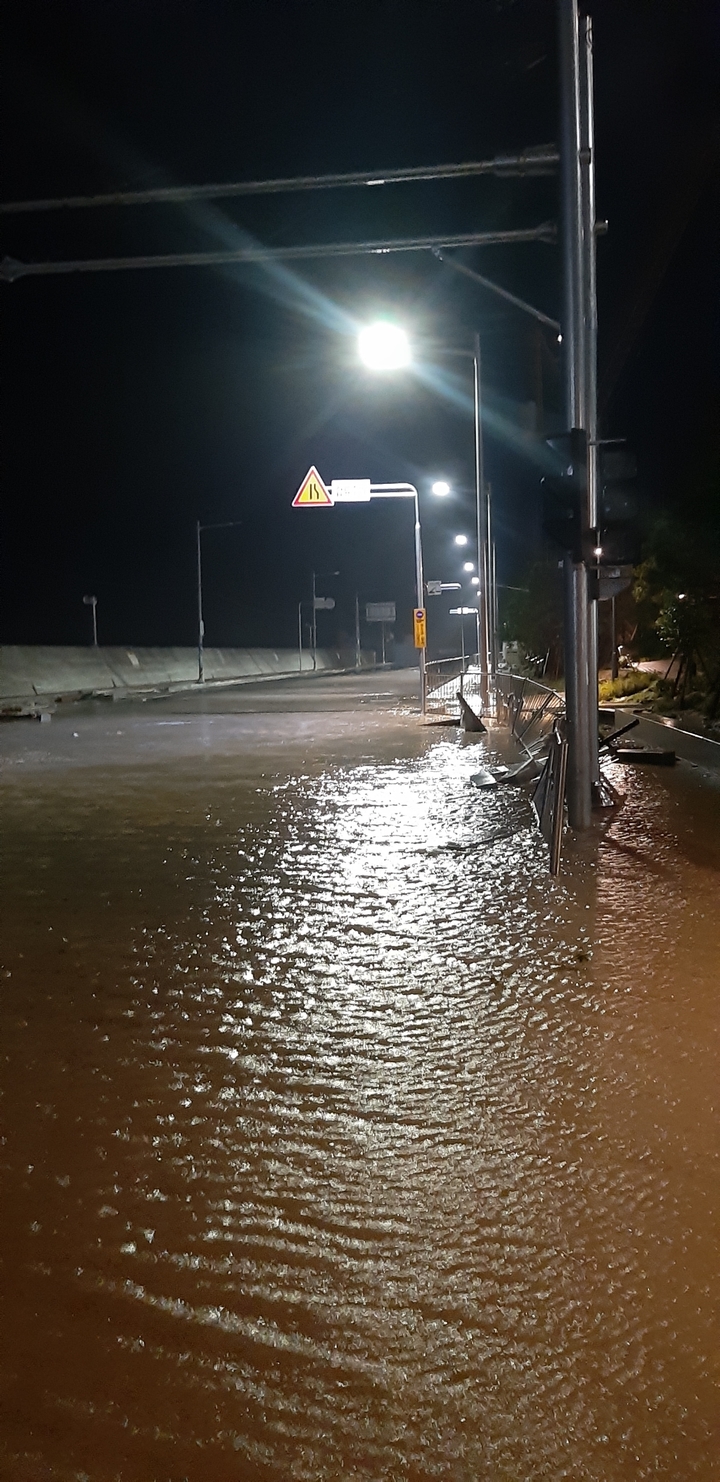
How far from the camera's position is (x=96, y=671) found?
48906 millimetres

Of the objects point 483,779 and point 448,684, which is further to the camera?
point 448,684

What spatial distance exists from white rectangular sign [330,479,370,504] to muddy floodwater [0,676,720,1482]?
17.5 meters

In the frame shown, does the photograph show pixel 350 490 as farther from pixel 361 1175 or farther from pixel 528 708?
pixel 361 1175

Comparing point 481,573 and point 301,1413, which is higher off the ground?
point 481,573

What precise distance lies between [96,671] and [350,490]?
25.6 m

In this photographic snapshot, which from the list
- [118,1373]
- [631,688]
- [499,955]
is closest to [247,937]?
[499,955]

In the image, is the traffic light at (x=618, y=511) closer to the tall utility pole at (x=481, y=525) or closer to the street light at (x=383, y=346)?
the street light at (x=383, y=346)

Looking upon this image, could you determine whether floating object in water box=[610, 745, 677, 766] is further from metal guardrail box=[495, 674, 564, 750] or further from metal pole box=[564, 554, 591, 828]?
metal pole box=[564, 554, 591, 828]

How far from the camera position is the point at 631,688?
3234 cm

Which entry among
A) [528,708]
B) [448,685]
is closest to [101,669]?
[448,685]

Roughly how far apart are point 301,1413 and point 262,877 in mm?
6596

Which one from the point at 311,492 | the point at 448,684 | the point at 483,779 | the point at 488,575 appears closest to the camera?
the point at 483,779

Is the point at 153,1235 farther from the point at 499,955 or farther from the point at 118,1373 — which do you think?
the point at 499,955

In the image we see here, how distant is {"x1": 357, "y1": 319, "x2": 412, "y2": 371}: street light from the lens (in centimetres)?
1537
